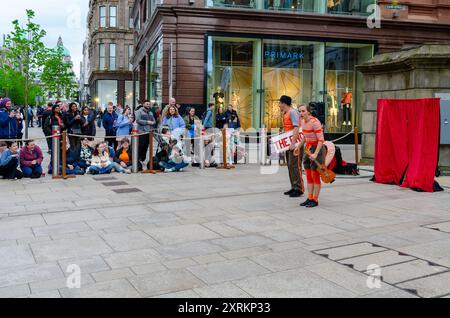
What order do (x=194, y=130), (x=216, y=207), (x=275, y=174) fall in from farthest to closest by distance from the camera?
(x=194, y=130), (x=275, y=174), (x=216, y=207)

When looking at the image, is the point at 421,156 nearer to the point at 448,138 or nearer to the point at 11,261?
the point at 448,138

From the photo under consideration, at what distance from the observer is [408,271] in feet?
17.1

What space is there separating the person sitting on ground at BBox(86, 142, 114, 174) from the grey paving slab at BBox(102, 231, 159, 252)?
6.78 metres

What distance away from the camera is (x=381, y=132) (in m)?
11.8

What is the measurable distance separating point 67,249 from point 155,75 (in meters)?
22.5

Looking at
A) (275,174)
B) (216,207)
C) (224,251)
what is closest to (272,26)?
(275,174)

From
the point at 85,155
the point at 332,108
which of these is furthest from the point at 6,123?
the point at 332,108

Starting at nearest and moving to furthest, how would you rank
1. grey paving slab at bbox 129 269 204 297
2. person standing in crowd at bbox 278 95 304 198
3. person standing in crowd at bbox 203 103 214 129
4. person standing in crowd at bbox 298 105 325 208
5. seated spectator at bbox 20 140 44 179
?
grey paving slab at bbox 129 269 204 297, person standing in crowd at bbox 298 105 325 208, person standing in crowd at bbox 278 95 304 198, seated spectator at bbox 20 140 44 179, person standing in crowd at bbox 203 103 214 129

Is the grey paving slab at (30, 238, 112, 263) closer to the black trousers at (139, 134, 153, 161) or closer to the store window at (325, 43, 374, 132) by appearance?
the black trousers at (139, 134, 153, 161)

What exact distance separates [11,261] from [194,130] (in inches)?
398

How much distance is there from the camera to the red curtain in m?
10.6

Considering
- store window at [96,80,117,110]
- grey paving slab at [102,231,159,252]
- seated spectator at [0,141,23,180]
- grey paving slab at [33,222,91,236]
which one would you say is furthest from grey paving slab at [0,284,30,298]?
store window at [96,80,117,110]

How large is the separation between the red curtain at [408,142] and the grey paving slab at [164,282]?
709 centimetres

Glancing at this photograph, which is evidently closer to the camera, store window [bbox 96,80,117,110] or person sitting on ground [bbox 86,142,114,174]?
person sitting on ground [bbox 86,142,114,174]
